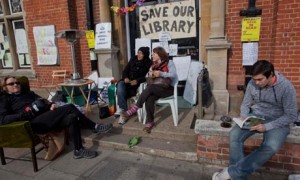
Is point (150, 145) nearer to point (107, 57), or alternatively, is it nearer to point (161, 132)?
point (161, 132)

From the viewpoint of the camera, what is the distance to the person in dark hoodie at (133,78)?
12.2 feet

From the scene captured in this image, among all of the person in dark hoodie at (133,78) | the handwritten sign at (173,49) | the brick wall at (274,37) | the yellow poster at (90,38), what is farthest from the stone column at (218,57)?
the yellow poster at (90,38)

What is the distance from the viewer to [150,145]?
10.2 feet

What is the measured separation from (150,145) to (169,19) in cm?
258

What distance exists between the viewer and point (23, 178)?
2682mm

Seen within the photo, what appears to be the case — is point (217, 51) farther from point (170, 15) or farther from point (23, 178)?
point (23, 178)

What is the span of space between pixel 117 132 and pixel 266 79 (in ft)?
7.50

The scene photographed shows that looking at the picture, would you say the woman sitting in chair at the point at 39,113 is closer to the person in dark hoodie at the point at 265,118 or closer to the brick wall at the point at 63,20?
the person in dark hoodie at the point at 265,118

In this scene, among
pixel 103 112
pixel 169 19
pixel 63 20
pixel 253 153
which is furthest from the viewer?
pixel 63 20

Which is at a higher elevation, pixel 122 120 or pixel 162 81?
pixel 162 81

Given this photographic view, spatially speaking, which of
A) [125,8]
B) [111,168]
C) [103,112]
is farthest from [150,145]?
[125,8]

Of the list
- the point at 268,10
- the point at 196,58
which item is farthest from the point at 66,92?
the point at 268,10

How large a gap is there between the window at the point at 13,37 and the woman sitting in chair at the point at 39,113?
3.50 metres

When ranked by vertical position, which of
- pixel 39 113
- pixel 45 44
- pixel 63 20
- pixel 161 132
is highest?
pixel 63 20
